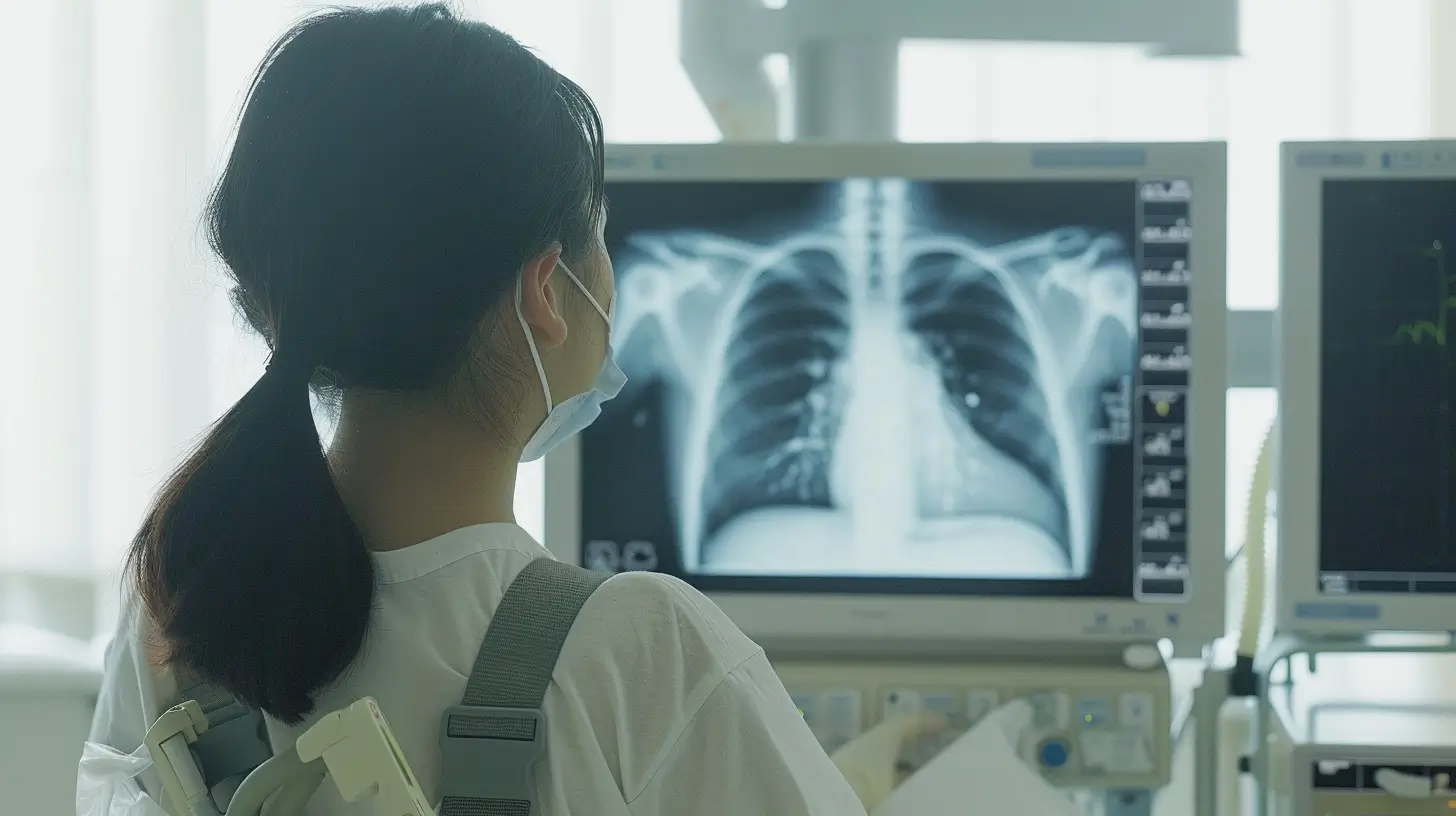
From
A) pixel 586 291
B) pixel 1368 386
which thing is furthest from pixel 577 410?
pixel 1368 386

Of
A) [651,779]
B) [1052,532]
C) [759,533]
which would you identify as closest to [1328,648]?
[1052,532]

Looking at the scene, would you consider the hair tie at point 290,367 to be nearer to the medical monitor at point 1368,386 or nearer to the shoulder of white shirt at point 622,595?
the shoulder of white shirt at point 622,595

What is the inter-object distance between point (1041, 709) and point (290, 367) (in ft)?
2.93

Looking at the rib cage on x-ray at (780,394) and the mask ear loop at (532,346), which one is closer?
the mask ear loop at (532,346)

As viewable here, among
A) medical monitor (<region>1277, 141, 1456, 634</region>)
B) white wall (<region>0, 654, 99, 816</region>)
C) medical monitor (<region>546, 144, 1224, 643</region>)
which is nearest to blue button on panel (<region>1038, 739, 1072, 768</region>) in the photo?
medical monitor (<region>546, 144, 1224, 643</region>)

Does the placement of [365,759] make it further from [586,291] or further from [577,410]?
[577,410]

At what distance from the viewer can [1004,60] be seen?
1797 mm

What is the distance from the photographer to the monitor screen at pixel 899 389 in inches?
53.3

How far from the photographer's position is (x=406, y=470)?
2.36ft

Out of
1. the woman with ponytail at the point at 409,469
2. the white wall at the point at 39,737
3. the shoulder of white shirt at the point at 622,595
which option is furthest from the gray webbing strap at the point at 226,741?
the white wall at the point at 39,737

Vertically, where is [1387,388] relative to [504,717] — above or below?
above

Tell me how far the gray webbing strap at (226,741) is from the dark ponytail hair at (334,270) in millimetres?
20

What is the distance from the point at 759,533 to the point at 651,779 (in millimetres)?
750

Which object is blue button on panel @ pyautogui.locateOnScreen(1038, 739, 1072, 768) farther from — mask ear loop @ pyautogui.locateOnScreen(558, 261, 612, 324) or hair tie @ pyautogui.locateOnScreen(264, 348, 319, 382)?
hair tie @ pyautogui.locateOnScreen(264, 348, 319, 382)
